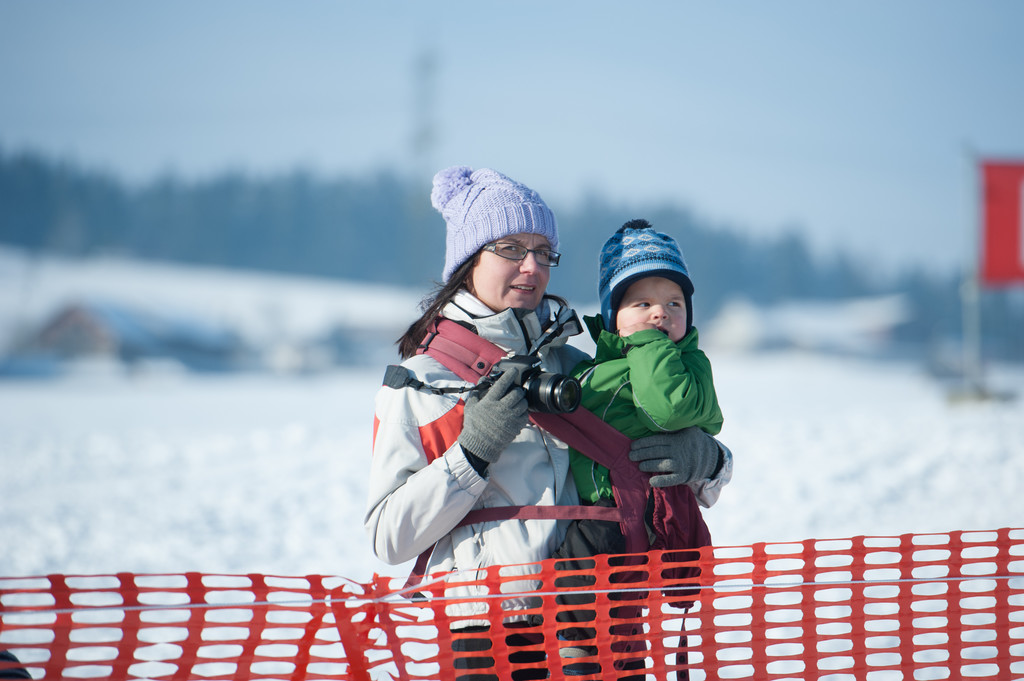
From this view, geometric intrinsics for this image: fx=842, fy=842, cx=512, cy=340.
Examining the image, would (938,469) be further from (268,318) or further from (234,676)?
(268,318)

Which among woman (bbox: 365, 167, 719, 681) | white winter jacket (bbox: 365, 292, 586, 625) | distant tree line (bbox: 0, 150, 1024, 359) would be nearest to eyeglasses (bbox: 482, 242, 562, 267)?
woman (bbox: 365, 167, 719, 681)

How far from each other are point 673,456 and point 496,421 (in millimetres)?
486

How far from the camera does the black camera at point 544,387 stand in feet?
6.31

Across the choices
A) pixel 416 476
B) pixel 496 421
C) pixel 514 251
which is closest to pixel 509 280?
pixel 514 251

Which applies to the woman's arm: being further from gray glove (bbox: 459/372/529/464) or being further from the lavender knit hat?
the lavender knit hat

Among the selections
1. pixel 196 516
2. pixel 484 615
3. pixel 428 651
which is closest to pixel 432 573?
pixel 484 615

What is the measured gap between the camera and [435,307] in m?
2.27

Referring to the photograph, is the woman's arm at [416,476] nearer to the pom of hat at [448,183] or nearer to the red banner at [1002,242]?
the pom of hat at [448,183]

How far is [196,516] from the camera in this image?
22.9 ft

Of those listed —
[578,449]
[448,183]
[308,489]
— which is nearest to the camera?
[578,449]

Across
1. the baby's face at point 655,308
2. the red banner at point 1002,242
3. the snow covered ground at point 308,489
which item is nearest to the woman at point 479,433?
the baby's face at point 655,308

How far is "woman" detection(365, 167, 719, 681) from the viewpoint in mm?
1938

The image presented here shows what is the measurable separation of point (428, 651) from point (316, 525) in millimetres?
3046

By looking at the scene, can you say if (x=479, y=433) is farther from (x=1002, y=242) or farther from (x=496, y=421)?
(x=1002, y=242)
